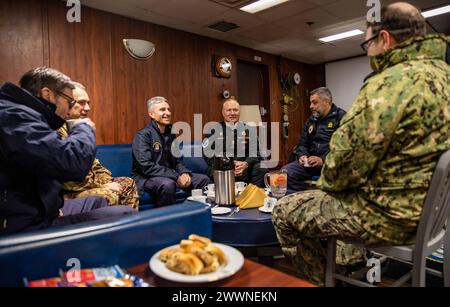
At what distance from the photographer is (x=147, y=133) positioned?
3.27 m

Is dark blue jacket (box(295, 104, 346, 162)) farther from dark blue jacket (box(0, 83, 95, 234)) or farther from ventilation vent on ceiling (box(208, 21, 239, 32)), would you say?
dark blue jacket (box(0, 83, 95, 234))

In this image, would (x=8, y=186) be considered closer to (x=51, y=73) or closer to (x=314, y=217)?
(x=51, y=73)

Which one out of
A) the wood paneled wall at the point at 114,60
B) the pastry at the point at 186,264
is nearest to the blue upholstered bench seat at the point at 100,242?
the pastry at the point at 186,264

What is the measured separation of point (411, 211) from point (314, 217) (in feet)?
1.28

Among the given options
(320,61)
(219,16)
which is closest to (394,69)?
(219,16)

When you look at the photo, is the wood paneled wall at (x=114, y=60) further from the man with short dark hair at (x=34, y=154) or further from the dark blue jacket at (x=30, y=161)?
the dark blue jacket at (x=30, y=161)

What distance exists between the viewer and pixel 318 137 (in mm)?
3990

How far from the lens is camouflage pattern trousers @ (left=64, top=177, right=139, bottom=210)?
7.48 ft

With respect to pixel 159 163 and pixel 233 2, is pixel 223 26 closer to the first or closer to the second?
pixel 233 2

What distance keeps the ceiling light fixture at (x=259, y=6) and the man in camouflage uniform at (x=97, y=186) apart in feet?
7.36

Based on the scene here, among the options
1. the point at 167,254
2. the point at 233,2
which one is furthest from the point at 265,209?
the point at 233,2

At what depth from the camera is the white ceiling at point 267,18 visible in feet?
11.8

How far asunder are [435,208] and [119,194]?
2170mm

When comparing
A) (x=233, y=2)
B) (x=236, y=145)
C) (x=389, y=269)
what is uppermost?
(x=233, y=2)
